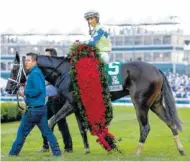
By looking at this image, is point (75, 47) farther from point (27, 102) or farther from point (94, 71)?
point (27, 102)

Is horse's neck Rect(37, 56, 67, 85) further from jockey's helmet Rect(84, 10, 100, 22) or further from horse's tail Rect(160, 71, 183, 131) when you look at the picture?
horse's tail Rect(160, 71, 183, 131)

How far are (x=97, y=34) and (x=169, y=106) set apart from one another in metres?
1.82

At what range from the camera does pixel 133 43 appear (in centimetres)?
6047

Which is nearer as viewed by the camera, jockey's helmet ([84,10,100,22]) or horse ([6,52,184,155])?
horse ([6,52,184,155])

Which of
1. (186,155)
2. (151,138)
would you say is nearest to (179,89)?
(151,138)

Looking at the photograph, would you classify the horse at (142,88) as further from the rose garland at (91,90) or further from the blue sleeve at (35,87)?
the blue sleeve at (35,87)

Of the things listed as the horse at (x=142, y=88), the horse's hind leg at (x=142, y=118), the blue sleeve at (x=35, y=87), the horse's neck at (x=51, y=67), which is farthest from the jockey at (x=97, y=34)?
the blue sleeve at (x=35, y=87)

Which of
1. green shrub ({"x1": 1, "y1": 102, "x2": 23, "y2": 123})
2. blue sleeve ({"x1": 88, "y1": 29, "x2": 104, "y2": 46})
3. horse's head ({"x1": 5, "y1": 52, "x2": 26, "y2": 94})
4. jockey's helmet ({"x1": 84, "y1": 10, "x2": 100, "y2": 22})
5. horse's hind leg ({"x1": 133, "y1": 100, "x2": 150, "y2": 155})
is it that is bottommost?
green shrub ({"x1": 1, "y1": 102, "x2": 23, "y2": 123})

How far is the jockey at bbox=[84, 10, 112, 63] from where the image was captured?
9.81m

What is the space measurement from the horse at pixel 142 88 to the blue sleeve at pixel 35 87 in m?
1.15

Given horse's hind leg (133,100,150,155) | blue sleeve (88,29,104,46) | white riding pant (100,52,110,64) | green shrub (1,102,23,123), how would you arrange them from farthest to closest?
green shrub (1,102,23,123) < white riding pant (100,52,110,64) < blue sleeve (88,29,104,46) < horse's hind leg (133,100,150,155)

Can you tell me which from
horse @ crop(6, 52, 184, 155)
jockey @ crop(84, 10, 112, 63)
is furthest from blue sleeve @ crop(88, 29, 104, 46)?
horse @ crop(6, 52, 184, 155)

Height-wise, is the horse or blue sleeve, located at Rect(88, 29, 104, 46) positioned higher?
blue sleeve, located at Rect(88, 29, 104, 46)

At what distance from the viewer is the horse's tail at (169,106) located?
32.7 feet
